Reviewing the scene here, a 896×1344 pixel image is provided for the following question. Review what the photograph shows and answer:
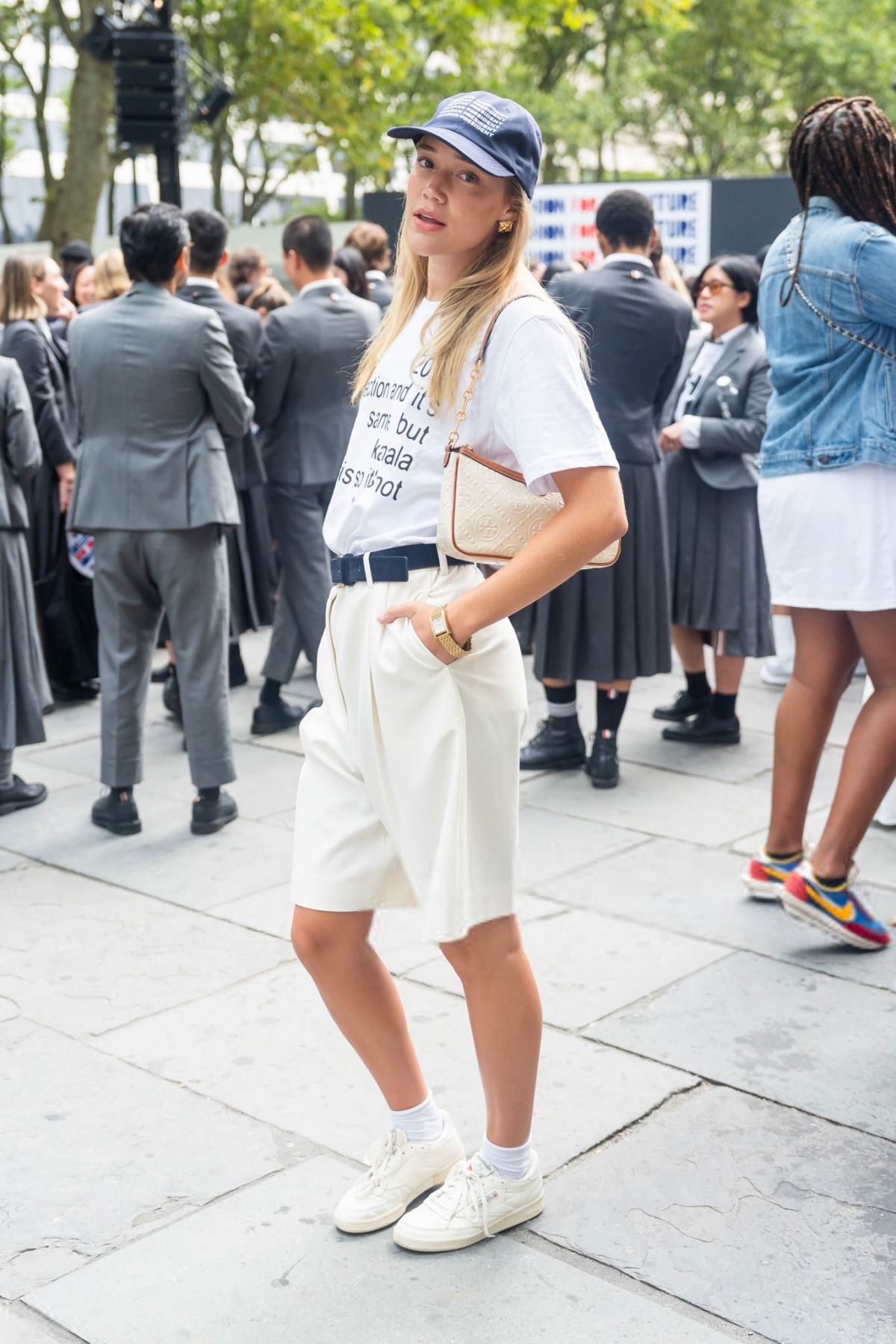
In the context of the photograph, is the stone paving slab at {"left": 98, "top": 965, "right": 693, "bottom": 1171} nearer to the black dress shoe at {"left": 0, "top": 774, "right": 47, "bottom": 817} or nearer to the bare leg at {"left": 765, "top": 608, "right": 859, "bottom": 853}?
the bare leg at {"left": 765, "top": 608, "right": 859, "bottom": 853}

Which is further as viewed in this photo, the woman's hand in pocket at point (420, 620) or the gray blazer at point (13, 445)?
the gray blazer at point (13, 445)

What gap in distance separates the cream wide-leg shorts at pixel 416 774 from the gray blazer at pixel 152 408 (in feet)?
8.50

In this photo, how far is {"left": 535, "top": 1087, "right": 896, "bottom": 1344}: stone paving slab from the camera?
2.55m

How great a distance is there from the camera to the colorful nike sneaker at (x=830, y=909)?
4.06m

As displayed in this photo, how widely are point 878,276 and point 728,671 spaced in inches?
104

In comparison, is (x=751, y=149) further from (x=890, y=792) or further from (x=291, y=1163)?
(x=291, y=1163)

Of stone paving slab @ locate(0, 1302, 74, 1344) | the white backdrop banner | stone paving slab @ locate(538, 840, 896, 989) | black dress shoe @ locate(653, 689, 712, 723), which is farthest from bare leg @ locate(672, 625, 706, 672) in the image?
the white backdrop banner

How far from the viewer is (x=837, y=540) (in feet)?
13.2

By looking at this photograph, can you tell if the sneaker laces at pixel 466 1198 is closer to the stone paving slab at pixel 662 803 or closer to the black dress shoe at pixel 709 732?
the stone paving slab at pixel 662 803

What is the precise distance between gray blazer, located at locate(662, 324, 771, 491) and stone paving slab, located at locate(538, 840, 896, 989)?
174 centimetres

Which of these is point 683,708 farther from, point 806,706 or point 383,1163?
point 383,1163

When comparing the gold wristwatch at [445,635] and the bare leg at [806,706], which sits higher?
the gold wristwatch at [445,635]

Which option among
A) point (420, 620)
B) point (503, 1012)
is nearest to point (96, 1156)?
point (503, 1012)

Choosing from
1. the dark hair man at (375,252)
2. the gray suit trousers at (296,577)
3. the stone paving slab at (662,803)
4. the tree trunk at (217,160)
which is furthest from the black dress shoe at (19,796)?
the tree trunk at (217,160)
